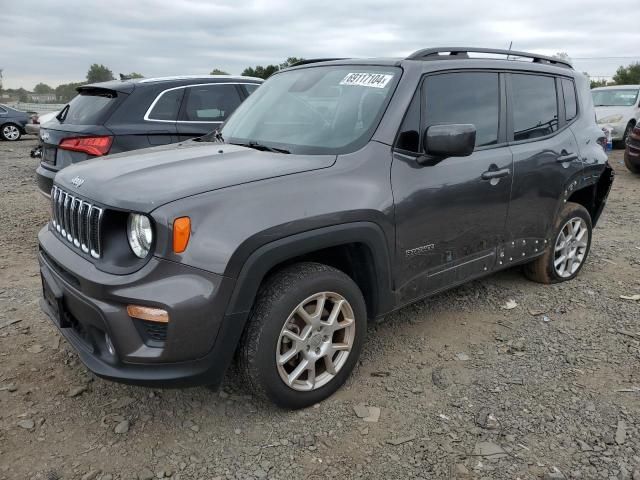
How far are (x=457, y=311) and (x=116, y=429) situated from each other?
→ 2.54 meters

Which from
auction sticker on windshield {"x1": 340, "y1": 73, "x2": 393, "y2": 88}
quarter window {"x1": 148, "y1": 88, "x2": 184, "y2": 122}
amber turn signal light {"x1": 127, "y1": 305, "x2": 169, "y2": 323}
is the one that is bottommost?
amber turn signal light {"x1": 127, "y1": 305, "x2": 169, "y2": 323}

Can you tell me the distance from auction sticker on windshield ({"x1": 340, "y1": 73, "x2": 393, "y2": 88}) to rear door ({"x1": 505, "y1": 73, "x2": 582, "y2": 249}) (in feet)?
3.63

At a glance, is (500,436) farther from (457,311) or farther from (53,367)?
(53,367)

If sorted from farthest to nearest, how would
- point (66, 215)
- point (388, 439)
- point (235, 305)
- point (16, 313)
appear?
point (16, 313), point (66, 215), point (388, 439), point (235, 305)

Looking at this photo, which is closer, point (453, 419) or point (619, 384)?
point (453, 419)

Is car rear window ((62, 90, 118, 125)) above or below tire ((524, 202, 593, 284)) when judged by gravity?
above

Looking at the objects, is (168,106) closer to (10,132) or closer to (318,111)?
(318,111)

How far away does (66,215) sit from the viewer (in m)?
2.84

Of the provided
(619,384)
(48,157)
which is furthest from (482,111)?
(48,157)

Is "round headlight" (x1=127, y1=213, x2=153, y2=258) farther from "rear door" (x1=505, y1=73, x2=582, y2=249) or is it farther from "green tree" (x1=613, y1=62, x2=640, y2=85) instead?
"green tree" (x1=613, y1=62, x2=640, y2=85)

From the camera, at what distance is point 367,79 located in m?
3.30

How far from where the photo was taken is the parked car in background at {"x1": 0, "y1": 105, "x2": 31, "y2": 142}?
18.5 metres

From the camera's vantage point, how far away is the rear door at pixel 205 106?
578 centimetres

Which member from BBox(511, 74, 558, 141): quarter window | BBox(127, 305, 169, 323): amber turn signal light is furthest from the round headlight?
BBox(511, 74, 558, 141): quarter window
